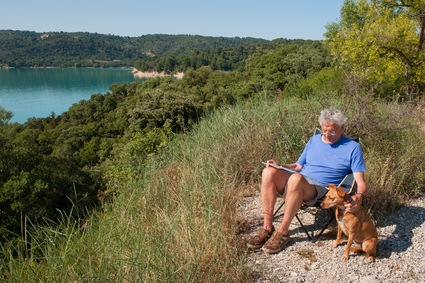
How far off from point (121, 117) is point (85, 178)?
388 inches

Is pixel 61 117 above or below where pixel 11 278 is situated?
below

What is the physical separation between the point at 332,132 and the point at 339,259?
1008 mm

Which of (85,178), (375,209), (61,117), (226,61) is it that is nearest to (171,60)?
(226,61)

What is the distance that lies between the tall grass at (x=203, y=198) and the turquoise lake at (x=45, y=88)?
143 feet

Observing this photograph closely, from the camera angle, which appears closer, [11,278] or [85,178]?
[11,278]

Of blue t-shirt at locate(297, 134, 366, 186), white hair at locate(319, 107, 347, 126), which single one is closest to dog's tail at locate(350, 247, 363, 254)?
blue t-shirt at locate(297, 134, 366, 186)

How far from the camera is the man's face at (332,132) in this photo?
276 centimetres

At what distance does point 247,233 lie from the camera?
9.49 feet

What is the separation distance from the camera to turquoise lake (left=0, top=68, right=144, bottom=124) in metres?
49.3

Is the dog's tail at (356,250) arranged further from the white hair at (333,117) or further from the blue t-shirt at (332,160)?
the white hair at (333,117)

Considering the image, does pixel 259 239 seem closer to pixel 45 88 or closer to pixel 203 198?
pixel 203 198

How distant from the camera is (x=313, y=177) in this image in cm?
293

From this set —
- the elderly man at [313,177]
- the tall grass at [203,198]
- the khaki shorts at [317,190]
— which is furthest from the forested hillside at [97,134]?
the khaki shorts at [317,190]

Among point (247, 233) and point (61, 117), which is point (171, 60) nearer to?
point (61, 117)
